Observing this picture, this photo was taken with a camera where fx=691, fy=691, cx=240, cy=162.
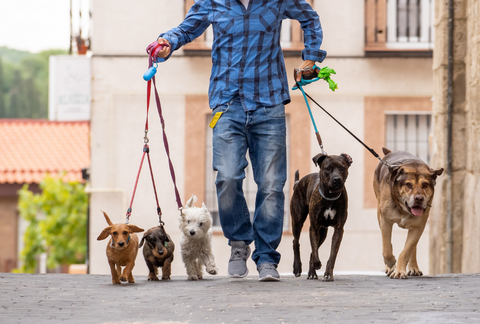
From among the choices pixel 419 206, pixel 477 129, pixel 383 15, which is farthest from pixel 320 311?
pixel 383 15

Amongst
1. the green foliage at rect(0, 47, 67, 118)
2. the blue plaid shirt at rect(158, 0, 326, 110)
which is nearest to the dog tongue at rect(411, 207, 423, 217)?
the blue plaid shirt at rect(158, 0, 326, 110)

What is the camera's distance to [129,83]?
511 inches

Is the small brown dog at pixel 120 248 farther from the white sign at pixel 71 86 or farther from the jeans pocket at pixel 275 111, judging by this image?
the white sign at pixel 71 86

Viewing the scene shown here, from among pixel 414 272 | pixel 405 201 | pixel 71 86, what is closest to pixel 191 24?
pixel 405 201

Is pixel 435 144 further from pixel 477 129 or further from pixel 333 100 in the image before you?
pixel 333 100

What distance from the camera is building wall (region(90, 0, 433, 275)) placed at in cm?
1293

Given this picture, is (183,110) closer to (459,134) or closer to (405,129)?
(405,129)

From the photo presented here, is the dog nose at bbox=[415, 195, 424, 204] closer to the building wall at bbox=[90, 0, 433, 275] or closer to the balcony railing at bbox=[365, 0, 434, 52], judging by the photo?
the building wall at bbox=[90, 0, 433, 275]

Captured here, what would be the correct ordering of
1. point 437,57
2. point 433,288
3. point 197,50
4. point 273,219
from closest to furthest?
1. point 433,288
2. point 273,219
3. point 437,57
4. point 197,50

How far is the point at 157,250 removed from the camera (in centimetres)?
528

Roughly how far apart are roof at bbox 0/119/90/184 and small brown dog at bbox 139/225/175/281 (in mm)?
12428

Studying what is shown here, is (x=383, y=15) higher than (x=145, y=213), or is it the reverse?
(x=383, y=15)

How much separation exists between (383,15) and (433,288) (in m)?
9.15

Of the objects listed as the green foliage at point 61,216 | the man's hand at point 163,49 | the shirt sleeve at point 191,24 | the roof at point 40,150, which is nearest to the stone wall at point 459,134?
the shirt sleeve at point 191,24
